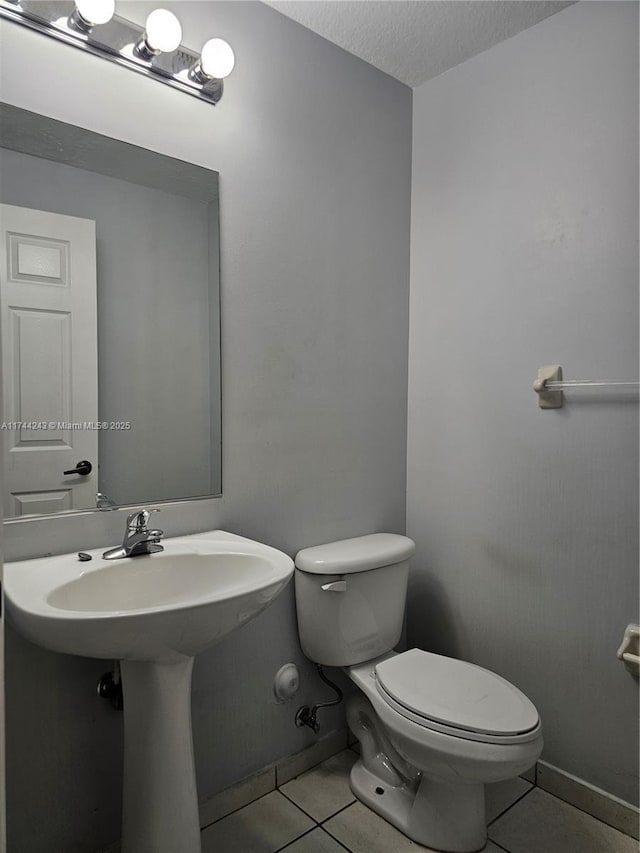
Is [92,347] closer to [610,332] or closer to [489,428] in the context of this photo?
[489,428]

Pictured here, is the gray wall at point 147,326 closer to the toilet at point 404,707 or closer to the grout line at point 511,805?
the toilet at point 404,707

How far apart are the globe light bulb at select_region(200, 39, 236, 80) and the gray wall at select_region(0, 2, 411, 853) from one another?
0.33 feet

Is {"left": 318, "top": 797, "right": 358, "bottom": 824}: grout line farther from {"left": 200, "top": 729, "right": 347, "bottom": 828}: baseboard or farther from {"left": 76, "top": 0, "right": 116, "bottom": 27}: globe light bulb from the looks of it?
{"left": 76, "top": 0, "right": 116, "bottom": 27}: globe light bulb

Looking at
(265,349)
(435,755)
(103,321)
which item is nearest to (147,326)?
(103,321)

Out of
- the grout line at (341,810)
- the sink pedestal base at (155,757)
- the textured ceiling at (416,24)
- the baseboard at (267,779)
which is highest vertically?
the textured ceiling at (416,24)

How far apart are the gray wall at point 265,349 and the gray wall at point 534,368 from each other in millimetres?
161

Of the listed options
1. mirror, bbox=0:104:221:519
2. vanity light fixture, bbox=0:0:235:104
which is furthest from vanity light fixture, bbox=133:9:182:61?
mirror, bbox=0:104:221:519

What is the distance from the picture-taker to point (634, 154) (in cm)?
163

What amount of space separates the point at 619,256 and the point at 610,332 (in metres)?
0.21

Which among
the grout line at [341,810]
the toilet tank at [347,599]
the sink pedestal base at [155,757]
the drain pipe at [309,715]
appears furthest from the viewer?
the drain pipe at [309,715]

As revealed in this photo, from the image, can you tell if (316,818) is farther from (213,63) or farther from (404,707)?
(213,63)

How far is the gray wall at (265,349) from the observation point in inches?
54.1

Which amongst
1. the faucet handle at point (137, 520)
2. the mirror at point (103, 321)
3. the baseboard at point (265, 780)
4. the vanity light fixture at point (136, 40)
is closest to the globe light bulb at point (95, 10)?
the vanity light fixture at point (136, 40)

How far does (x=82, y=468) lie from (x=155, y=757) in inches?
26.6
